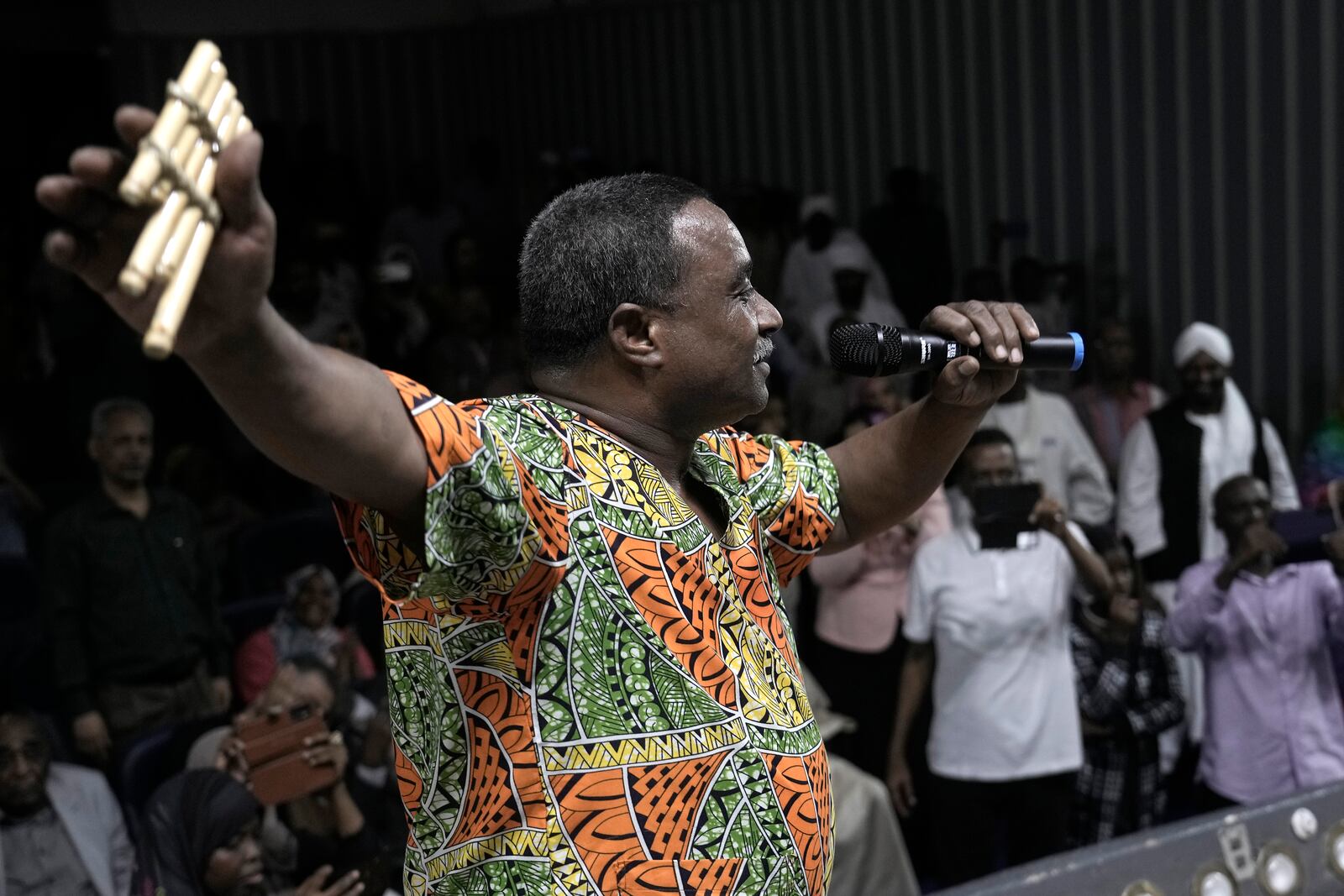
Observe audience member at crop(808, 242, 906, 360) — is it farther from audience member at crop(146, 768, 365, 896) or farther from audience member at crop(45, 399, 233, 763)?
audience member at crop(146, 768, 365, 896)

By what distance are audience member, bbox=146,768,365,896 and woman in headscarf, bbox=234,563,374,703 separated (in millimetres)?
1208

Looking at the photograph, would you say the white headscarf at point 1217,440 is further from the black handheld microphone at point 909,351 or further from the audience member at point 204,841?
the black handheld microphone at point 909,351

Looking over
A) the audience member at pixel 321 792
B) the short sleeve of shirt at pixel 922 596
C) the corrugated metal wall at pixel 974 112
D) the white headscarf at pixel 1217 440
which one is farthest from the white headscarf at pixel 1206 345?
the audience member at pixel 321 792

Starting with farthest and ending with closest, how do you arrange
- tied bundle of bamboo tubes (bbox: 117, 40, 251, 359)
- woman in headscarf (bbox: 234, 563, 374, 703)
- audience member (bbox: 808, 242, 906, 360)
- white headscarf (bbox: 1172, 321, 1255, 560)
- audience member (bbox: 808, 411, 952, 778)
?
audience member (bbox: 808, 242, 906, 360) < white headscarf (bbox: 1172, 321, 1255, 560) < audience member (bbox: 808, 411, 952, 778) < woman in headscarf (bbox: 234, 563, 374, 703) < tied bundle of bamboo tubes (bbox: 117, 40, 251, 359)

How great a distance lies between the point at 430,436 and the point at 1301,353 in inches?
228

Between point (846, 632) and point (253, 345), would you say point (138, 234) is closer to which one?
point (253, 345)

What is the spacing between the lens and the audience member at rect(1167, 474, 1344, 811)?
166 inches

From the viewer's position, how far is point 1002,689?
4.20 meters

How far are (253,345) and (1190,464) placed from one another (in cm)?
485

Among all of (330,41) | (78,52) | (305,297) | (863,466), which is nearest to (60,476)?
(305,297)

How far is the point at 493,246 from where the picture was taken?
8352 mm

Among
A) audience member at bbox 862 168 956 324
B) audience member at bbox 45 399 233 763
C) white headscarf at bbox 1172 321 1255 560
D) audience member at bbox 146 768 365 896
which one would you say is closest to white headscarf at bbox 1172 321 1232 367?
white headscarf at bbox 1172 321 1255 560

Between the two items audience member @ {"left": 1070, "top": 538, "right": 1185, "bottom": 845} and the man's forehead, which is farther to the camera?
audience member @ {"left": 1070, "top": 538, "right": 1185, "bottom": 845}

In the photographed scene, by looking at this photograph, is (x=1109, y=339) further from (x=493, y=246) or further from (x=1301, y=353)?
(x=493, y=246)
